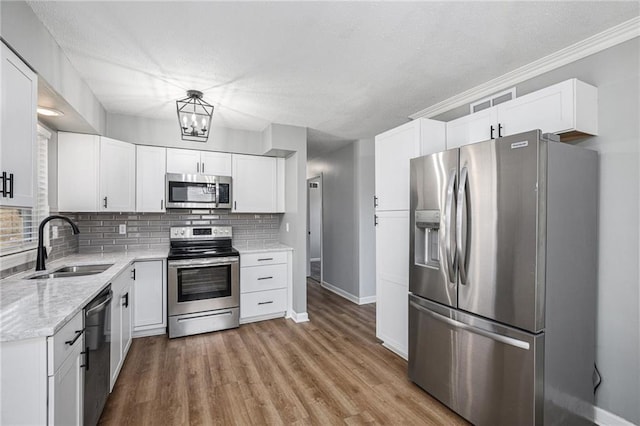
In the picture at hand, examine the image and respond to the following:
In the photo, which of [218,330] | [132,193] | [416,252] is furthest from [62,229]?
[416,252]

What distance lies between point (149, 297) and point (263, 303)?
129cm

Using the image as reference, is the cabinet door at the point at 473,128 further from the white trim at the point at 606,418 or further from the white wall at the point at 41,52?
the white wall at the point at 41,52

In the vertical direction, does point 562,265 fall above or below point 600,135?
below

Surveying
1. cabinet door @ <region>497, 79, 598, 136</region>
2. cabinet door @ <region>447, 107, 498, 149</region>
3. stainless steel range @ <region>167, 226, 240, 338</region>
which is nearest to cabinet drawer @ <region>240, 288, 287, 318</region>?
stainless steel range @ <region>167, 226, 240, 338</region>

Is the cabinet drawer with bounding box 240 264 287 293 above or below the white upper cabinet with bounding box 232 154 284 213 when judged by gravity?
below

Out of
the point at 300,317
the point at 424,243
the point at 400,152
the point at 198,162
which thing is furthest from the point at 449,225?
the point at 198,162

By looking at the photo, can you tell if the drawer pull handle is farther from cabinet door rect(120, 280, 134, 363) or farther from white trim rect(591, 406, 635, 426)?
white trim rect(591, 406, 635, 426)

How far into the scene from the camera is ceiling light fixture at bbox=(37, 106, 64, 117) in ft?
7.77

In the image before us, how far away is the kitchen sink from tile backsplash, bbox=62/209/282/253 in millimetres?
1045

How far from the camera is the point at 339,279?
530cm

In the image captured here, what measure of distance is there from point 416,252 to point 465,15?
63.4 inches

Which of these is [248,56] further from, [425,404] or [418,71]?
[425,404]

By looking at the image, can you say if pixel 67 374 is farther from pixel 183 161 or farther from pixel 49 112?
pixel 183 161

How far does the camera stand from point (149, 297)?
10.9 ft
